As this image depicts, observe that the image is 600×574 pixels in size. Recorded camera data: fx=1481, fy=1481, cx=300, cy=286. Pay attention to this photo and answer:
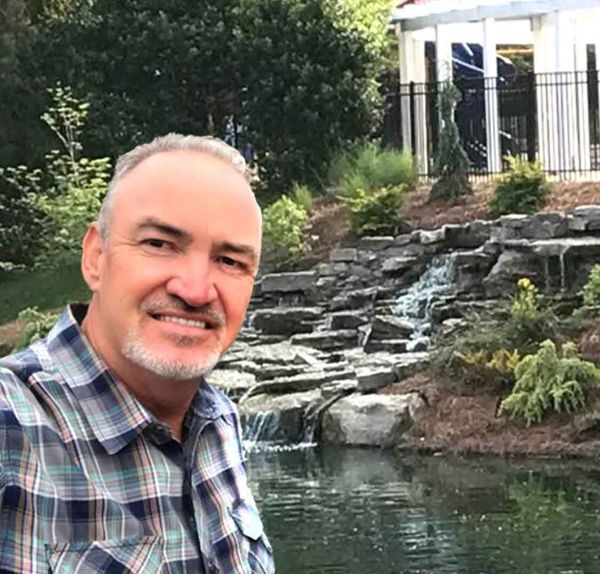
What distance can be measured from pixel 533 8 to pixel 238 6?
4652mm

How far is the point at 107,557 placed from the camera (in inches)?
68.2

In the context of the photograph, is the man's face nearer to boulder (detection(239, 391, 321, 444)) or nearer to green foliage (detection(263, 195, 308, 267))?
boulder (detection(239, 391, 321, 444))

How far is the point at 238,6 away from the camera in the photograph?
23.6 metres

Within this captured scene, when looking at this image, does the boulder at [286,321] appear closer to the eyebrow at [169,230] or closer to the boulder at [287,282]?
the boulder at [287,282]

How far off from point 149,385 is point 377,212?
17297 mm

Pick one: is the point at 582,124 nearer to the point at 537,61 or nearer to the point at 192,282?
the point at 537,61

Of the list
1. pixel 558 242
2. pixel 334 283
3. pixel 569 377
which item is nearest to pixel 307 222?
pixel 334 283

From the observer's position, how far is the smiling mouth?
189cm

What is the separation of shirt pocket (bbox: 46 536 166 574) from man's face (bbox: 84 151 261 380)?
0.23 m

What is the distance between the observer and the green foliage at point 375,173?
2011 cm

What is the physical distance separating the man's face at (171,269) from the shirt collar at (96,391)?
0.09 feet

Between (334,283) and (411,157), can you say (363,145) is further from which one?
(334,283)

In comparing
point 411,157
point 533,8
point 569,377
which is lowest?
point 569,377

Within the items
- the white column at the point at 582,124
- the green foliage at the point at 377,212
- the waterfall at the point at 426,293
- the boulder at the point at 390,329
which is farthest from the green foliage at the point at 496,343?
the white column at the point at 582,124
